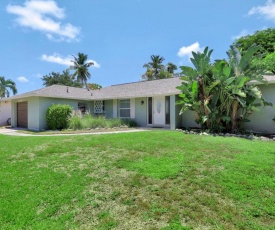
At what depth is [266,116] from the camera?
1198 cm

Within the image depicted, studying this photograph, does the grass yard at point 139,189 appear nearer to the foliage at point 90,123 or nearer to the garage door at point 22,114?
the foliage at point 90,123

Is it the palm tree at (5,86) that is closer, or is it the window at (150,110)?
the window at (150,110)

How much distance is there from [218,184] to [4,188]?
4739 mm

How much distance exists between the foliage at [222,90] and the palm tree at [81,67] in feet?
104

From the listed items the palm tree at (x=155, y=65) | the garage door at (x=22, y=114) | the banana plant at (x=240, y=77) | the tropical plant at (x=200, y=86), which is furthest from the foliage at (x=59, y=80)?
the banana plant at (x=240, y=77)

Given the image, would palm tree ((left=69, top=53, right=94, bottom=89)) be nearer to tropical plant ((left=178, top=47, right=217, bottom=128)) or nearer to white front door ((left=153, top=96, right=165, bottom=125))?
white front door ((left=153, top=96, right=165, bottom=125))

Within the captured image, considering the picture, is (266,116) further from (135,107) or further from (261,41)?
(261,41)

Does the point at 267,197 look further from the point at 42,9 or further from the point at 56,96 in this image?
the point at 56,96

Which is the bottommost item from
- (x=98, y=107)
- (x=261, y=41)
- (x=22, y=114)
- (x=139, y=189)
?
(x=139, y=189)

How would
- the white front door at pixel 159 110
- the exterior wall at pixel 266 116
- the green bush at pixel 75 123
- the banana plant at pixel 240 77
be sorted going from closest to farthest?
the banana plant at pixel 240 77 → the exterior wall at pixel 266 116 → the green bush at pixel 75 123 → the white front door at pixel 159 110

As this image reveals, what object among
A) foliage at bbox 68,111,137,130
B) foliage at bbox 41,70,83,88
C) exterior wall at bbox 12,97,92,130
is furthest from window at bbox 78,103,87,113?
foliage at bbox 41,70,83,88

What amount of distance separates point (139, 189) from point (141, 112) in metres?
13.1

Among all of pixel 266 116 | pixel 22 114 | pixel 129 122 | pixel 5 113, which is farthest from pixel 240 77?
pixel 5 113

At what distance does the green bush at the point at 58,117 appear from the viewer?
15.7 metres
